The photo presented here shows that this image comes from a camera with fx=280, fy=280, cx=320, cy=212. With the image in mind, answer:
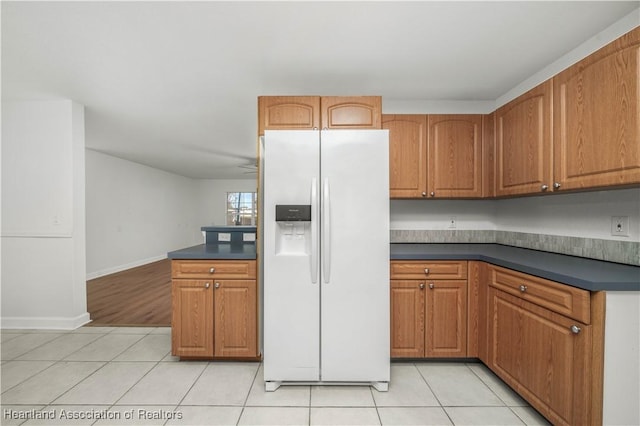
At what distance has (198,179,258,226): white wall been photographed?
940 centimetres

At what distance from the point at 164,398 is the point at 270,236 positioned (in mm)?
1270

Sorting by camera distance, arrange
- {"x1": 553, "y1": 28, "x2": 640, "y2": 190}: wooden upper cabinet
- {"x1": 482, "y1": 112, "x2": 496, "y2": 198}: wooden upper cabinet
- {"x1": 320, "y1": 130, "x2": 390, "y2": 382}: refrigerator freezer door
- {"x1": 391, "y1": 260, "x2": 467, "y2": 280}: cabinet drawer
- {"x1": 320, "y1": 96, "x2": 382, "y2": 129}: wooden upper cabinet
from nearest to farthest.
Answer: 1. {"x1": 553, "y1": 28, "x2": 640, "y2": 190}: wooden upper cabinet
2. {"x1": 320, "y1": 130, "x2": 390, "y2": 382}: refrigerator freezer door
3. {"x1": 391, "y1": 260, "x2": 467, "y2": 280}: cabinet drawer
4. {"x1": 320, "y1": 96, "x2": 382, "y2": 129}: wooden upper cabinet
5. {"x1": 482, "y1": 112, "x2": 496, "y2": 198}: wooden upper cabinet

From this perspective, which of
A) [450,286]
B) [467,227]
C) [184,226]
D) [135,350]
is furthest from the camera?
[184,226]

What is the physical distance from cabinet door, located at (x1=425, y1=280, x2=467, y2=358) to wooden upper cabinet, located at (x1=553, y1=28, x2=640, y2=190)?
102 centimetres

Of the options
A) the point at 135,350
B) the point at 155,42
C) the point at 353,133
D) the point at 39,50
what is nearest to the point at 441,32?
the point at 353,133

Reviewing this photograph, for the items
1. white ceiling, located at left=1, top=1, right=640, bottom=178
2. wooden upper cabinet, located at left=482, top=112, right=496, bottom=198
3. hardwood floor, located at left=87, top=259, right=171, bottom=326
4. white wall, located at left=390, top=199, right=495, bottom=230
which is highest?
white ceiling, located at left=1, top=1, right=640, bottom=178

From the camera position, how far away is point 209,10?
5.38 ft

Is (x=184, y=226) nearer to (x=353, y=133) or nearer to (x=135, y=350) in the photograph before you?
(x=135, y=350)

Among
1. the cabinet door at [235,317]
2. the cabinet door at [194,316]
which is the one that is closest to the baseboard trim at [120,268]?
the cabinet door at [194,316]

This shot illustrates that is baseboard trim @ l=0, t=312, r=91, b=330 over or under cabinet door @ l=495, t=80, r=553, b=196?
under

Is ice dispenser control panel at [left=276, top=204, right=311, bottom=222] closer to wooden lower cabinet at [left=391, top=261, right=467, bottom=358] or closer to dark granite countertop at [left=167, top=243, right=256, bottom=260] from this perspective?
dark granite countertop at [left=167, top=243, right=256, bottom=260]

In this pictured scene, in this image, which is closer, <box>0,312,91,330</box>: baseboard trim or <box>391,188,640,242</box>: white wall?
<box>391,188,640,242</box>: white wall

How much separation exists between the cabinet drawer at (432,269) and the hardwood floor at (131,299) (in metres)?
2.67

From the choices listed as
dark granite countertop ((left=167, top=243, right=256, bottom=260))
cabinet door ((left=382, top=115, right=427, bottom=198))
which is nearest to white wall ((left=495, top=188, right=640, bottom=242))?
cabinet door ((left=382, top=115, right=427, bottom=198))
